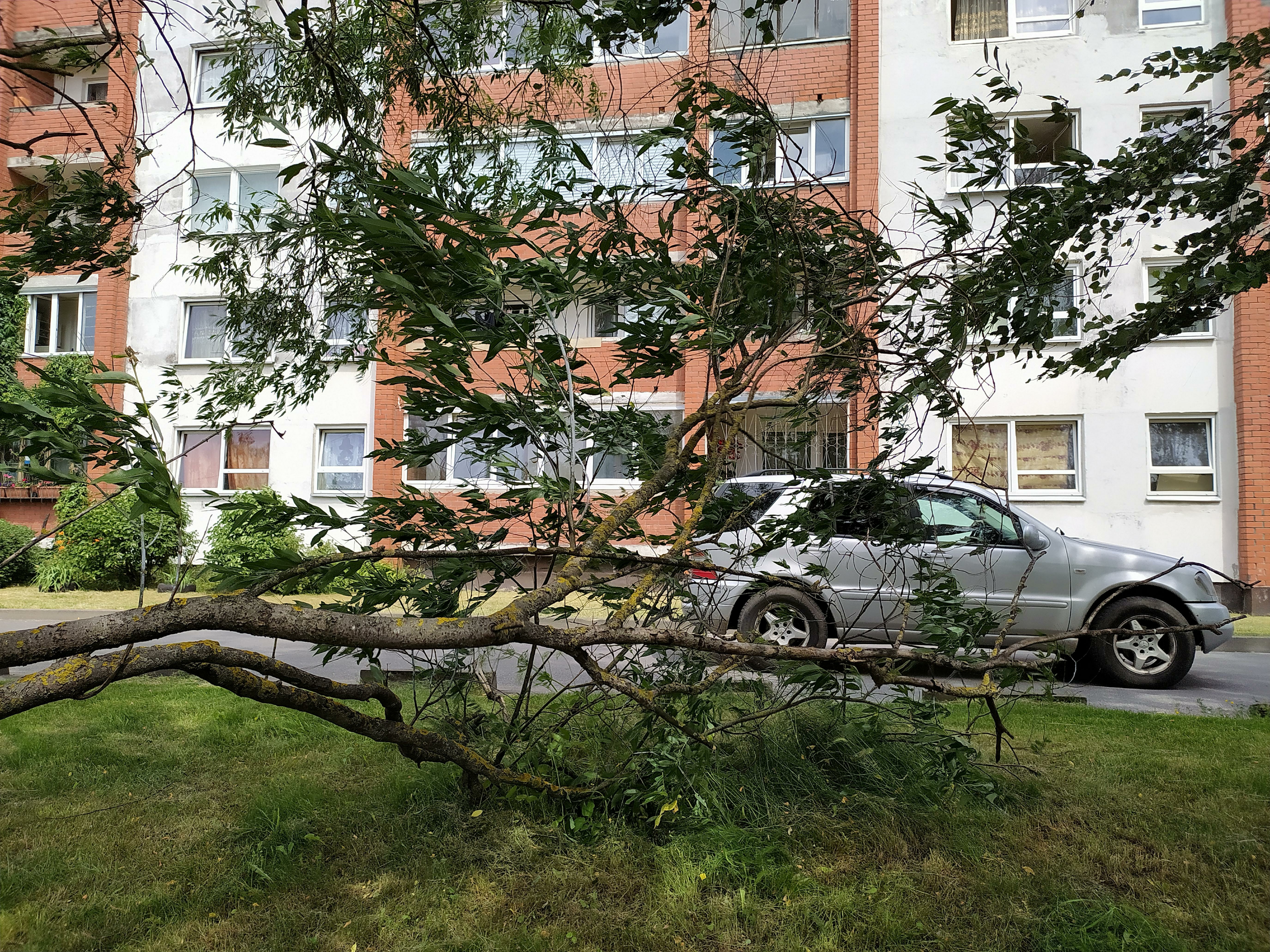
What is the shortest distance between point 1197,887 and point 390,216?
11.0ft

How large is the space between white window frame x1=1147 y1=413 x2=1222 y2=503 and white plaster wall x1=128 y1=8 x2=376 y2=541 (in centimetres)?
1465

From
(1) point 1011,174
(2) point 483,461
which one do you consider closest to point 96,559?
(2) point 483,461

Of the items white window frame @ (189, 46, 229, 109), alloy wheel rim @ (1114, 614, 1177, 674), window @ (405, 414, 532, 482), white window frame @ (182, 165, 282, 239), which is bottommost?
alloy wheel rim @ (1114, 614, 1177, 674)

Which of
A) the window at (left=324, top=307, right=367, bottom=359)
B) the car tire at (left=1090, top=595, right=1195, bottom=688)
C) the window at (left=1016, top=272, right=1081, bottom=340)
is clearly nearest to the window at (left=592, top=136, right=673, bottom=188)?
the window at (left=324, top=307, right=367, bottom=359)

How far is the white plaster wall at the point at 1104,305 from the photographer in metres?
14.3

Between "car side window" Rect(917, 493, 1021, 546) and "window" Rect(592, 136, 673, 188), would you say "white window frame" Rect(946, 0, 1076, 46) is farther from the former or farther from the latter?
"window" Rect(592, 136, 673, 188)

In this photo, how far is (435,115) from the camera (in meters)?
5.55

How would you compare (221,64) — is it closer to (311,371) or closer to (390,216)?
(311,371)

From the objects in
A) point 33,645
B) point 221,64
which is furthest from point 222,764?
point 221,64

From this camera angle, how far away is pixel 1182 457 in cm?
1452

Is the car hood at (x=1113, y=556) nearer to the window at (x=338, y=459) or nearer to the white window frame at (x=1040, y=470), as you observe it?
the white window frame at (x=1040, y=470)

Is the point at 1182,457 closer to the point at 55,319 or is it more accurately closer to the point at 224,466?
the point at 224,466

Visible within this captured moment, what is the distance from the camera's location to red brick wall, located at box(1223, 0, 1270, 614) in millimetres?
13758

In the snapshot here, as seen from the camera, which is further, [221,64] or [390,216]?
[221,64]
